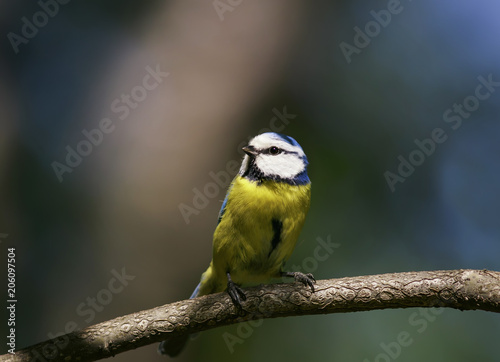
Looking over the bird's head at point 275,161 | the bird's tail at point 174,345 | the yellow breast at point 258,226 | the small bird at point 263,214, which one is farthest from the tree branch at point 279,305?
the bird's tail at point 174,345

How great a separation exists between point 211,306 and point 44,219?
137 inches

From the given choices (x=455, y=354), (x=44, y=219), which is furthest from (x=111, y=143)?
(x=455, y=354)

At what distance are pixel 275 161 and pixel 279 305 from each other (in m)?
0.99

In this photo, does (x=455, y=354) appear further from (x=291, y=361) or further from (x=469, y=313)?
(x=291, y=361)

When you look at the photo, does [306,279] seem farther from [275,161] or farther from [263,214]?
[275,161]

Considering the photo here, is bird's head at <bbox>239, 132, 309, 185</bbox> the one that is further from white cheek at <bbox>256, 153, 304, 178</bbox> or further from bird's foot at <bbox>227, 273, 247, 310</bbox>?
bird's foot at <bbox>227, 273, 247, 310</bbox>

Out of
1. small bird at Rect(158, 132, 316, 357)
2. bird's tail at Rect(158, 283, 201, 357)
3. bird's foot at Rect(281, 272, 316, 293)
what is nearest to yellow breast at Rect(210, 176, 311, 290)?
small bird at Rect(158, 132, 316, 357)

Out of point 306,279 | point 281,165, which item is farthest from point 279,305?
point 281,165

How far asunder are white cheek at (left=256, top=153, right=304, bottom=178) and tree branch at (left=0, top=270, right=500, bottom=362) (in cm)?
78

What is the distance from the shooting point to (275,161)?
3582mm

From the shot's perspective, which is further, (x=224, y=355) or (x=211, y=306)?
(x=224, y=355)

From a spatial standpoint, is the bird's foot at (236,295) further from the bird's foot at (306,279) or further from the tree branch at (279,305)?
the bird's foot at (306,279)

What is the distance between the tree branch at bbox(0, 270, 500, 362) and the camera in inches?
111

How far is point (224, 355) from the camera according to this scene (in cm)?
525
